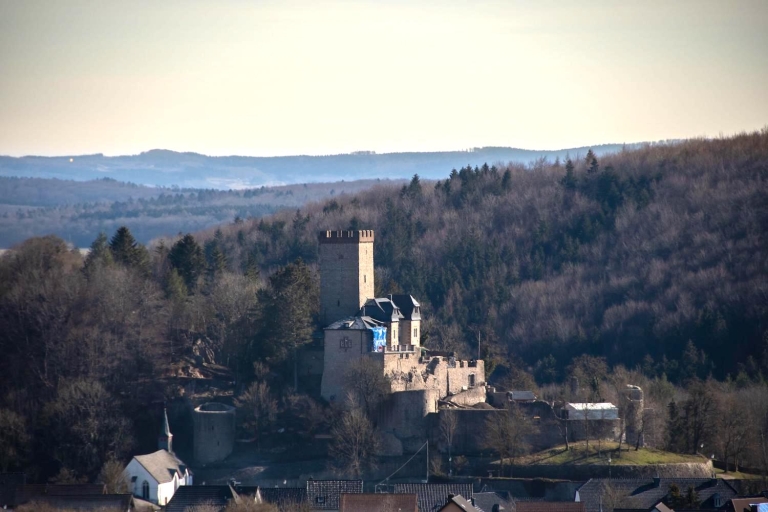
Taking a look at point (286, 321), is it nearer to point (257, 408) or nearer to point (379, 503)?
point (257, 408)

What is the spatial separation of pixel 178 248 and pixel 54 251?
635cm

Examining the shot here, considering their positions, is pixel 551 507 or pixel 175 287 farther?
pixel 175 287

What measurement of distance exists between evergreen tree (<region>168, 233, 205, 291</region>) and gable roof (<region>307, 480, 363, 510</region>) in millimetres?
22017

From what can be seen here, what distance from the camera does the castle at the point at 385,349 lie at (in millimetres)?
65062

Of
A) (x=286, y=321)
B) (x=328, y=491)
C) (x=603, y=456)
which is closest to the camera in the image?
(x=328, y=491)

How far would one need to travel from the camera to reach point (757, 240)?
332ft

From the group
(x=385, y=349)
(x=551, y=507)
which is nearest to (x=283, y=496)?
(x=551, y=507)

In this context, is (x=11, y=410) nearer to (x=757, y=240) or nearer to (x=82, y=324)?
(x=82, y=324)

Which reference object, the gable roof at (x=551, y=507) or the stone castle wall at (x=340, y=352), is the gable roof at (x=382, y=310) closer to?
the stone castle wall at (x=340, y=352)

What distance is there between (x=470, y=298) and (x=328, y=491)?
43269mm

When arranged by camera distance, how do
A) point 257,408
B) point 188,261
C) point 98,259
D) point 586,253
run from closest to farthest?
point 257,408 < point 98,259 < point 188,261 < point 586,253

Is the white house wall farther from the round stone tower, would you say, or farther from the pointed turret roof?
→ the round stone tower

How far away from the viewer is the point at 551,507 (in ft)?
180

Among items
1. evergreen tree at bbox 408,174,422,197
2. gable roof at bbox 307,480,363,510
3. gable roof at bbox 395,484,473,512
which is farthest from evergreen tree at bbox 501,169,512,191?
gable roof at bbox 395,484,473,512
